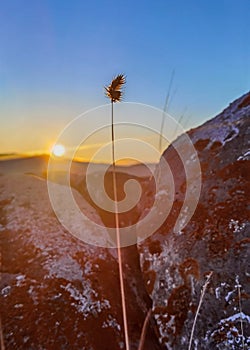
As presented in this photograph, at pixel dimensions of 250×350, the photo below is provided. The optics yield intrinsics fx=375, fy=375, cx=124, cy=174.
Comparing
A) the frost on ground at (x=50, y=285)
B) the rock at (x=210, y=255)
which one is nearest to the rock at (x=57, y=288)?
the frost on ground at (x=50, y=285)

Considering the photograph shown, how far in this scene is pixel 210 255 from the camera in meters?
9.71

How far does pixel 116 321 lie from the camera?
9297 millimetres

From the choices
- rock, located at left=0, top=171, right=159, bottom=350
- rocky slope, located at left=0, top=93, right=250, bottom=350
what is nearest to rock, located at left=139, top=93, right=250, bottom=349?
rocky slope, located at left=0, top=93, right=250, bottom=350

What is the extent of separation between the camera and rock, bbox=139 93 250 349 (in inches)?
334

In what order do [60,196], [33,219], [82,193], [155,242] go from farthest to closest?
[82,193] < [60,196] < [33,219] < [155,242]

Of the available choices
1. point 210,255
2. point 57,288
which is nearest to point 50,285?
point 57,288

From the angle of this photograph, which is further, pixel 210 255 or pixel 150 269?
pixel 150 269

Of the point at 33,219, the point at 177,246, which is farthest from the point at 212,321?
the point at 33,219

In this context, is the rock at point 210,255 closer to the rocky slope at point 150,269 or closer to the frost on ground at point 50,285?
the rocky slope at point 150,269

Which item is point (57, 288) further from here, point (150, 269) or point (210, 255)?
point (210, 255)

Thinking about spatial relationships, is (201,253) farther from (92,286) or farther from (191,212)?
(92,286)

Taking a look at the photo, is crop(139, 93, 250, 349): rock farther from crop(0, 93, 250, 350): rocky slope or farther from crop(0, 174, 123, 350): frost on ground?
crop(0, 174, 123, 350): frost on ground

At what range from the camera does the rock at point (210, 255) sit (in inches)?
334

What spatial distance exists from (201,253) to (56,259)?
4084 millimetres
